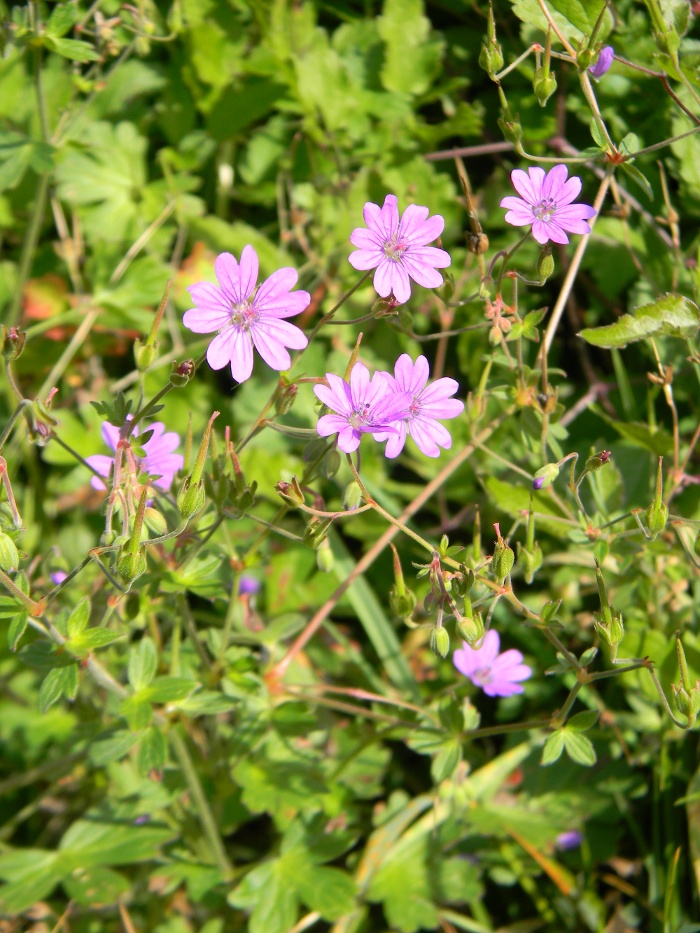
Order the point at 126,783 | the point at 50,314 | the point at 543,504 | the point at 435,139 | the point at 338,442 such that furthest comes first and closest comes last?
the point at 50,314 < the point at 435,139 < the point at 126,783 < the point at 543,504 < the point at 338,442

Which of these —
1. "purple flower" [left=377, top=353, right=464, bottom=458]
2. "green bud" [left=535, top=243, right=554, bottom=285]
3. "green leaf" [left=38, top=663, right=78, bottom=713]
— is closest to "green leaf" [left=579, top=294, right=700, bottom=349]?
"green bud" [left=535, top=243, right=554, bottom=285]

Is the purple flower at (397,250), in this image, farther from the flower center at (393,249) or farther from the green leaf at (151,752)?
the green leaf at (151,752)

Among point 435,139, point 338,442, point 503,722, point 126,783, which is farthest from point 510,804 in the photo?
point 435,139

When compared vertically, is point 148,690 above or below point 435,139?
below

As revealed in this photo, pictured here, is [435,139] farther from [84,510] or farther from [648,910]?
[648,910]

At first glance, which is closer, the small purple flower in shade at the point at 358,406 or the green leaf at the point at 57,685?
the small purple flower in shade at the point at 358,406

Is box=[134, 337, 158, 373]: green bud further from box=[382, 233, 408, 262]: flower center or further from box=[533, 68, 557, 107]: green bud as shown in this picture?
box=[533, 68, 557, 107]: green bud

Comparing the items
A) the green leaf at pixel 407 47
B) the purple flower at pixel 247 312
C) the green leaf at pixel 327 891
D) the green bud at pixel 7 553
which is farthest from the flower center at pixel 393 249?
the green leaf at pixel 327 891
